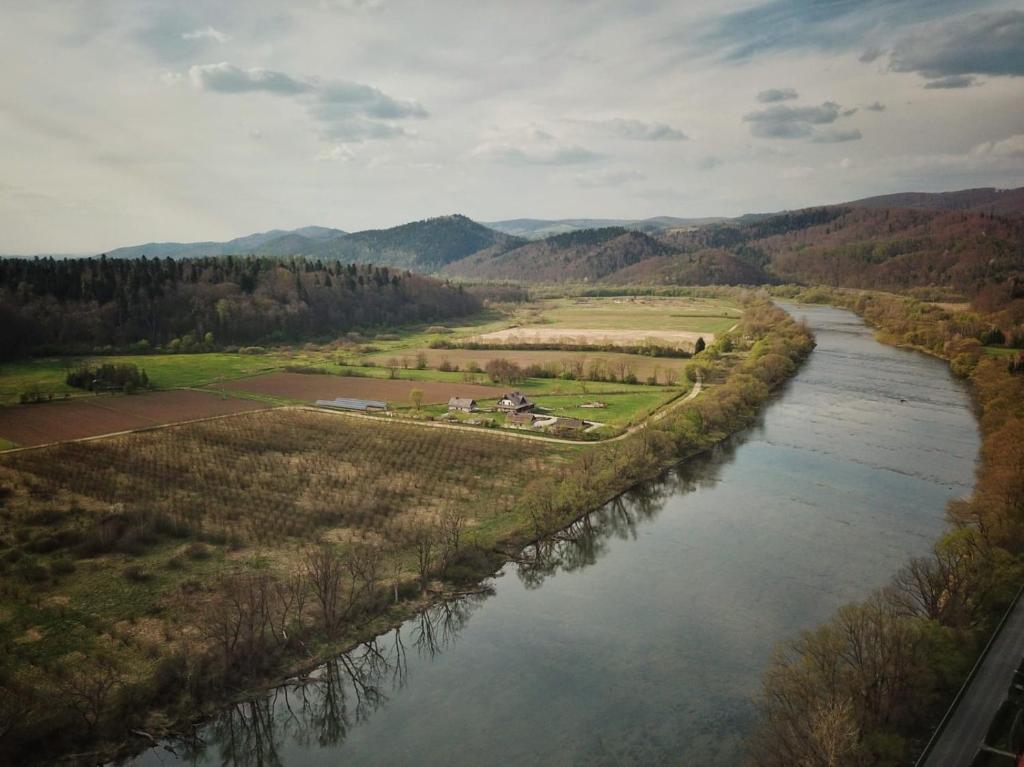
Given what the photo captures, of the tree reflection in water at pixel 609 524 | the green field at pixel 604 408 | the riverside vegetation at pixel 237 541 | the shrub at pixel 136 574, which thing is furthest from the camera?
the green field at pixel 604 408

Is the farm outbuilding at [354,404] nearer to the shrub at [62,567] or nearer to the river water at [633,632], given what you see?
the river water at [633,632]

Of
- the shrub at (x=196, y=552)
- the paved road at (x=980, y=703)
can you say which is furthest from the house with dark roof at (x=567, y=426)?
the paved road at (x=980, y=703)

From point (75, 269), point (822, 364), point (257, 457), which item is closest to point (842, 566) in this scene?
point (257, 457)

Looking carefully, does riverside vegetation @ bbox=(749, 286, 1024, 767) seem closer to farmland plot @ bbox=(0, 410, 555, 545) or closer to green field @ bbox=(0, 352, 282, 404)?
farmland plot @ bbox=(0, 410, 555, 545)

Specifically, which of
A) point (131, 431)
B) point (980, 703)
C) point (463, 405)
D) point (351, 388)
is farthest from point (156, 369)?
point (980, 703)

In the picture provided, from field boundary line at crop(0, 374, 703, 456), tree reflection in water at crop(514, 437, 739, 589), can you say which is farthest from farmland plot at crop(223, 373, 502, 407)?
tree reflection in water at crop(514, 437, 739, 589)

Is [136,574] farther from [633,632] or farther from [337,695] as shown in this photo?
[633,632]
